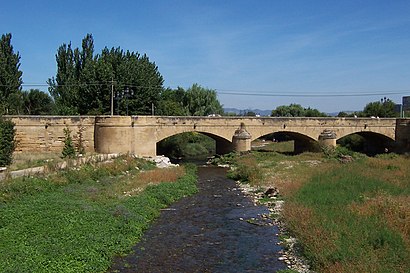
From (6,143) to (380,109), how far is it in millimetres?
47517

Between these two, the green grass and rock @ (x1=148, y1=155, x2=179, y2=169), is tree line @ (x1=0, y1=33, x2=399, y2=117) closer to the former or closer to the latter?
rock @ (x1=148, y1=155, x2=179, y2=169)

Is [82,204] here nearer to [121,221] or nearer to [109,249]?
[121,221]

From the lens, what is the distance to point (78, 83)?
43219 mm

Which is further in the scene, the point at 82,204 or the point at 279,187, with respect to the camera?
the point at 279,187

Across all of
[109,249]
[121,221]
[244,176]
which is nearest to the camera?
[109,249]

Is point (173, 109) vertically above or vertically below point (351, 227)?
above

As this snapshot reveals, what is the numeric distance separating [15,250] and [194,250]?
4.87 meters

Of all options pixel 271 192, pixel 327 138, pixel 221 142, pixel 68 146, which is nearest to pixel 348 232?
pixel 271 192

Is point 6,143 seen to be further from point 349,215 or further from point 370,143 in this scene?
point 370,143

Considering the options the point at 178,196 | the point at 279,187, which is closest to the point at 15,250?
the point at 178,196

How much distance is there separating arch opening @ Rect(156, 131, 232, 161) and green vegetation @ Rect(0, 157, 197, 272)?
17419mm

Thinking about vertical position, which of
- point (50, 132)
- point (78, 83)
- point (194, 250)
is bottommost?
point (194, 250)

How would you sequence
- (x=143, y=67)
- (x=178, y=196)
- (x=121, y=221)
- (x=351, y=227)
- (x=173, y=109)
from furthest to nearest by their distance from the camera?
(x=173, y=109)
(x=143, y=67)
(x=178, y=196)
(x=121, y=221)
(x=351, y=227)

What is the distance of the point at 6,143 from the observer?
81.8 ft
